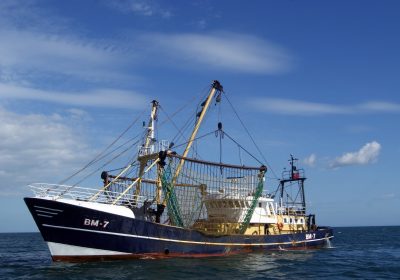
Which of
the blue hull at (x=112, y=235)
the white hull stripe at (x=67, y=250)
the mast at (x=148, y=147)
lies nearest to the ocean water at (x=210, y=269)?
the white hull stripe at (x=67, y=250)

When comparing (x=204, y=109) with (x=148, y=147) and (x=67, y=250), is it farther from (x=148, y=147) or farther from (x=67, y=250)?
(x=67, y=250)

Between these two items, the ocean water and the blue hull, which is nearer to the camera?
the ocean water

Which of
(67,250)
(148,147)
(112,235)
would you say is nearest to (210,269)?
(112,235)

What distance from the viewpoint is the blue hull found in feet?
94.0

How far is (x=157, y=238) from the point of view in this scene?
31.7 meters

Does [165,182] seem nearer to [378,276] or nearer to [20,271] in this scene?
[20,271]

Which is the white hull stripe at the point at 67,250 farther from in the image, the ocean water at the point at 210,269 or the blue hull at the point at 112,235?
the ocean water at the point at 210,269

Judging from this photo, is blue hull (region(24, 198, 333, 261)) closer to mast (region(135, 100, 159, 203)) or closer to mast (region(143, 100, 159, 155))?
mast (region(135, 100, 159, 203))

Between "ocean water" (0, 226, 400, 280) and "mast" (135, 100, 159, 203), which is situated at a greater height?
"mast" (135, 100, 159, 203)

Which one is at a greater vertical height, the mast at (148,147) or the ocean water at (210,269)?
the mast at (148,147)

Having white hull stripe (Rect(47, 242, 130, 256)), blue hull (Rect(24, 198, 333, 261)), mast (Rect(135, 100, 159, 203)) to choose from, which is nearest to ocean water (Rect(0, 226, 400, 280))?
white hull stripe (Rect(47, 242, 130, 256))

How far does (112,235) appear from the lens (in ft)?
97.6

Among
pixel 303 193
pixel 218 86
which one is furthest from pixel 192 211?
pixel 303 193

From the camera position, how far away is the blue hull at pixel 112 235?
2864 centimetres
